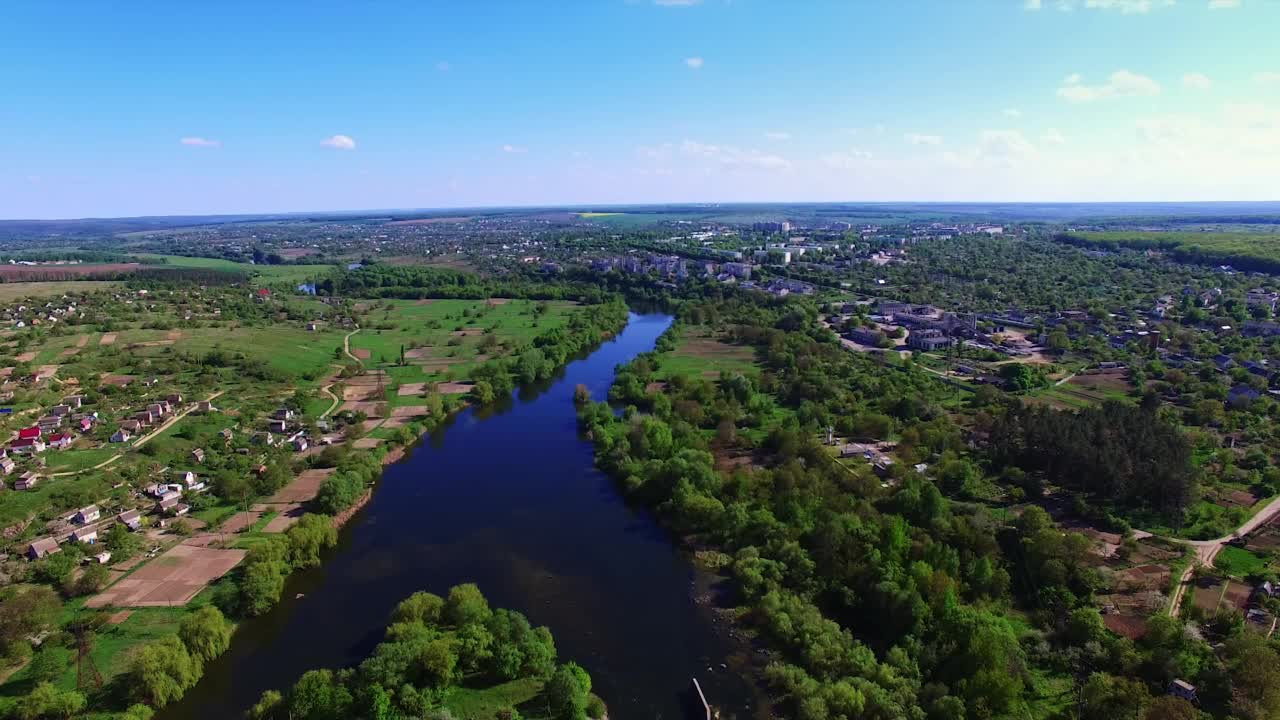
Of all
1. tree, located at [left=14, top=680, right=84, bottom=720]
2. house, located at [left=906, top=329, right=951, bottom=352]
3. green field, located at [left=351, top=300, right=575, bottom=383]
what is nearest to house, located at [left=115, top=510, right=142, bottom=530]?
tree, located at [left=14, top=680, right=84, bottom=720]

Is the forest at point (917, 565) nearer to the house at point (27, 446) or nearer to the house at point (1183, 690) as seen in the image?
the house at point (1183, 690)

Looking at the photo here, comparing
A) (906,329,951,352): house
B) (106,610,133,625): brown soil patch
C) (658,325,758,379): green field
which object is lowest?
(106,610,133,625): brown soil patch

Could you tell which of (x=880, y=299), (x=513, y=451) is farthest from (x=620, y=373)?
(x=880, y=299)

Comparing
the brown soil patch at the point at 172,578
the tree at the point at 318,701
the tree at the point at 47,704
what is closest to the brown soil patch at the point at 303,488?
the brown soil patch at the point at 172,578

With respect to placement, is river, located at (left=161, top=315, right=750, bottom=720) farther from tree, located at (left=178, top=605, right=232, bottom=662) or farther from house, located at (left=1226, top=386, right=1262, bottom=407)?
house, located at (left=1226, top=386, right=1262, bottom=407)

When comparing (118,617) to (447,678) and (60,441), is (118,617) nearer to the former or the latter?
(447,678)
